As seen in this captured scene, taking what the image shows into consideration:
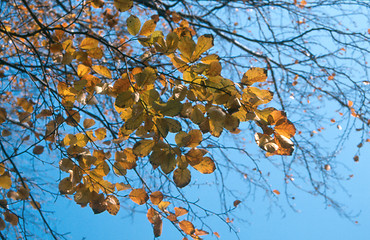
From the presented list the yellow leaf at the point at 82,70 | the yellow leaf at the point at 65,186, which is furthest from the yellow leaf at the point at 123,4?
the yellow leaf at the point at 65,186

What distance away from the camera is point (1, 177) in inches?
44.7

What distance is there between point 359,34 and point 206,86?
2.64 m

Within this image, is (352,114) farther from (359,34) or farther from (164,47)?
(164,47)

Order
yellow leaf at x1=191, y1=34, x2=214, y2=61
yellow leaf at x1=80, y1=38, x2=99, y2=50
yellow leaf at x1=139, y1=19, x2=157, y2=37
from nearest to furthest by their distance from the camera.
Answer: yellow leaf at x1=191, y1=34, x2=214, y2=61 → yellow leaf at x1=139, y1=19, x2=157, y2=37 → yellow leaf at x1=80, y1=38, x2=99, y2=50

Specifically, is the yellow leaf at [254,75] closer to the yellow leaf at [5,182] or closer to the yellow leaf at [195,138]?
the yellow leaf at [195,138]

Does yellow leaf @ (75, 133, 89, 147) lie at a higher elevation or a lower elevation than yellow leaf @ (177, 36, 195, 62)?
lower

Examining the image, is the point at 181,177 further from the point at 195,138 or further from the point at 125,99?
the point at 125,99

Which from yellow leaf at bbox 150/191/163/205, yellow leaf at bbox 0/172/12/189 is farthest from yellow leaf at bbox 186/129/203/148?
yellow leaf at bbox 0/172/12/189

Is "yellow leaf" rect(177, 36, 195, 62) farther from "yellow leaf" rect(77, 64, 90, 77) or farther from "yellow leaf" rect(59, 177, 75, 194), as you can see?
"yellow leaf" rect(59, 177, 75, 194)

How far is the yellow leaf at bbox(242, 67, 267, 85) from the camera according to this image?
789 millimetres

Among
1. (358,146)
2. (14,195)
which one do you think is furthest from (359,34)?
(14,195)

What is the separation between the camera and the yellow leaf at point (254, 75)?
0.79 meters

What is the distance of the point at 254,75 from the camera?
79 cm

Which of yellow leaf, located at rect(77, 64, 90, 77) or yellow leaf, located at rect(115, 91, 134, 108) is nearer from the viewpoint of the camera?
yellow leaf, located at rect(115, 91, 134, 108)
